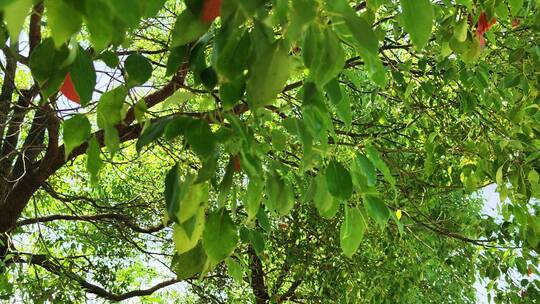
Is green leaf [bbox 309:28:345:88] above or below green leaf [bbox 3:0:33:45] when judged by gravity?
above

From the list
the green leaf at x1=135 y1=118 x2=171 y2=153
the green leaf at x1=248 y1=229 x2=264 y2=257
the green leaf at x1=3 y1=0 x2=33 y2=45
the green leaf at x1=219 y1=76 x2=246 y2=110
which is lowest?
the green leaf at x1=3 y1=0 x2=33 y2=45

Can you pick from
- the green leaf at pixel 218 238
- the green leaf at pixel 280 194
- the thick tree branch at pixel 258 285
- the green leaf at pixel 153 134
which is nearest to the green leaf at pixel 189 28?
the green leaf at pixel 153 134

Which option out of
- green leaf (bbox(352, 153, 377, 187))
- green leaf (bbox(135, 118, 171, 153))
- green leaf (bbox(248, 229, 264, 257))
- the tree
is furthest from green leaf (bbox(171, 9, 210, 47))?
green leaf (bbox(248, 229, 264, 257))

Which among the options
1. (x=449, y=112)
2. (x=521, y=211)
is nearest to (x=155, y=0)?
(x=521, y=211)

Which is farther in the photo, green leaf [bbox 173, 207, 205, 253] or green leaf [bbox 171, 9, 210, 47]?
green leaf [bbox 173, 207, 205, 253]

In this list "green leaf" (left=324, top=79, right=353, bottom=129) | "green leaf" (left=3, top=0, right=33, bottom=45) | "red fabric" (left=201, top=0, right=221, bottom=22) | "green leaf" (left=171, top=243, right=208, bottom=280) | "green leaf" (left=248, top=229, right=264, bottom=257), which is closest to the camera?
"green leaf" (left=3, top=0, right=33, bottom=45)

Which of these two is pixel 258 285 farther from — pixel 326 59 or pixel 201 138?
pixel 326 59

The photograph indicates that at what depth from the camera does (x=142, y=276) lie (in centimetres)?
648

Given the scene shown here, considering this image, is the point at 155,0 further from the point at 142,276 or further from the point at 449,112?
the point at 142,276

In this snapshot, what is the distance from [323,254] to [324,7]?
3154mm

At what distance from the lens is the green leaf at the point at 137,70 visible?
0.72 meters

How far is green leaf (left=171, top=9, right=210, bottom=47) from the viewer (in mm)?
600

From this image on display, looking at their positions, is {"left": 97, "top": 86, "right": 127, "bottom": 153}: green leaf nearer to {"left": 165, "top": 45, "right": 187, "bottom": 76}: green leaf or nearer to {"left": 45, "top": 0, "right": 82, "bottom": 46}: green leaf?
{"left": 165, "top": 45, "right": 187, "bottom": 76}: green leaf

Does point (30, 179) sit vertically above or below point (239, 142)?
above
